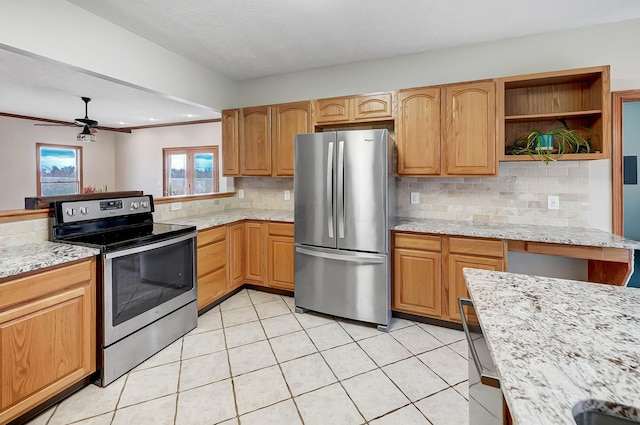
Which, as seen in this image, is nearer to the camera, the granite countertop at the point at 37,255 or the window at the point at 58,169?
the granite countertop at the point at 37,255

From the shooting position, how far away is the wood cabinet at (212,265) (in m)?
2.99

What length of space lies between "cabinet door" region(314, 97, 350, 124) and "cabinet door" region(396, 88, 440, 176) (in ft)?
1.79

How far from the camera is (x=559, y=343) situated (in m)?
0.81

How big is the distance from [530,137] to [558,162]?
0.40 m

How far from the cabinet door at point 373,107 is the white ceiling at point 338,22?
51cm

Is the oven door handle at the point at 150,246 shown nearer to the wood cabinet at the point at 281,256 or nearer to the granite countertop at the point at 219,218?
the granite countertop at the point at 219,218

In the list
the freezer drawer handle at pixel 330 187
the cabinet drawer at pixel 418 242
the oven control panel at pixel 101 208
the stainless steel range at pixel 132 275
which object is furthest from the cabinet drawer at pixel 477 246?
the oven control panel at pixel 101 208

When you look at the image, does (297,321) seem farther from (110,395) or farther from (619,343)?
(619,343)

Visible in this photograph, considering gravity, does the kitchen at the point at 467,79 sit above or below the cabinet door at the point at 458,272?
above

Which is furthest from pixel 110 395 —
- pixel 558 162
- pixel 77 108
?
pixel 77 108

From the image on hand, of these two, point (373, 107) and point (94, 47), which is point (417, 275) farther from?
point (94, 47)

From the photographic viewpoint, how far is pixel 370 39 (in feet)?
9.77

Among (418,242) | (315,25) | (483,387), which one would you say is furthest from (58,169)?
(483,387)

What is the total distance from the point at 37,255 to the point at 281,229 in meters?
2.02
